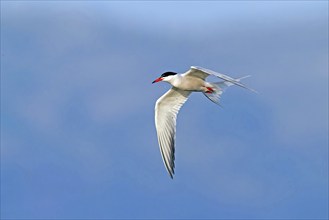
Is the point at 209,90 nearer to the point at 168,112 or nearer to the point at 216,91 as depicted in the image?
the point at 216,91

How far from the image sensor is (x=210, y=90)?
52.1ft

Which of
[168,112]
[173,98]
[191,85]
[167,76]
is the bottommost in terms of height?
[168,112]

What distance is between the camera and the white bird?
15766mm

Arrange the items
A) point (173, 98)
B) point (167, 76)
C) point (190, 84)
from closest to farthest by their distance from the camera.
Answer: point (190, 84) → point (167, 76) → point (173, 98)

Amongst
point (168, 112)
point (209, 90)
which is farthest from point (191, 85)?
point (168, 112)

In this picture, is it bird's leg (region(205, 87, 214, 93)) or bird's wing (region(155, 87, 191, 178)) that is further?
bird's wing (region(155, 87, 191, 178))

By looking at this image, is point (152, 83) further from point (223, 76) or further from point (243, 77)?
point (223, 76)

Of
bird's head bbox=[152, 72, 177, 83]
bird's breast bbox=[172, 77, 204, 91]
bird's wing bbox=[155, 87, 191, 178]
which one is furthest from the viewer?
bird's wing bbox=[155, 87, 191, 178]

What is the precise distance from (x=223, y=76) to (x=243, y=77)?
177 cm

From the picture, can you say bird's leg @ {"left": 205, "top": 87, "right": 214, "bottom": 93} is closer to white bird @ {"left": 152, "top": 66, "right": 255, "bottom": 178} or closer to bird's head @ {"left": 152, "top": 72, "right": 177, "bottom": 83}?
white bird @ {"left": 152, "top": 66, "right": 255, "bottom": 178}

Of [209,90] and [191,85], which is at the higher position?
[191,85]

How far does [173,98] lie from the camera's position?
1708 cm

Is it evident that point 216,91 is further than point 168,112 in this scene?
No

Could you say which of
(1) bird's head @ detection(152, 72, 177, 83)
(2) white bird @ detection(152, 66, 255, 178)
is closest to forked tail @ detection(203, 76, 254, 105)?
(2) white bird @ detection(152, 66, 255, 178)
